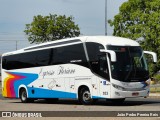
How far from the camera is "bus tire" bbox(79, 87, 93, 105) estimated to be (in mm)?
23266

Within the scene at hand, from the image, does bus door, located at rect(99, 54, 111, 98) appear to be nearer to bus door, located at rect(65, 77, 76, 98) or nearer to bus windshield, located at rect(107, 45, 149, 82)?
bus windshield, located at rect(107, 45, 149, 82)

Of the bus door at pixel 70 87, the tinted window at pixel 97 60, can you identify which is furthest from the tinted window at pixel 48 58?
the bus door at pixel 70 87

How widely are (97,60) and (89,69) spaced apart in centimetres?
75

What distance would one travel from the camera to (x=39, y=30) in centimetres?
5775

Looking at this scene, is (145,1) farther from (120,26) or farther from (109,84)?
(109,84)

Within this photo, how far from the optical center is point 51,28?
2263 inches

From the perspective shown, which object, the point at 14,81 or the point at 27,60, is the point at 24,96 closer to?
the point at 14,81

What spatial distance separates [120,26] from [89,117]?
38.6m

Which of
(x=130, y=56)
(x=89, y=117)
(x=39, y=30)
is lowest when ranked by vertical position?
(x=89, y=117)

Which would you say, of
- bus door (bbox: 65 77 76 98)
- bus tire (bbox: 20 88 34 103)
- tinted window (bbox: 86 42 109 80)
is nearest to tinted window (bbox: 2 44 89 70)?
tinted window (bbox: 86 42 109 80)

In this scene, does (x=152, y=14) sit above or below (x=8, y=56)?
above

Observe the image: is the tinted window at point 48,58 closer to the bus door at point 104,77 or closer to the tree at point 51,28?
the bus door at point 104,77

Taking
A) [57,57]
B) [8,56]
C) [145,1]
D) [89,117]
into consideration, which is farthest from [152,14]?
[89,117]

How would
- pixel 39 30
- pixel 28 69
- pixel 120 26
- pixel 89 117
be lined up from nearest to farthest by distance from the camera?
pixel 89 117 < pixel 28 69 < pixel 120 26 < pixel 39 30
